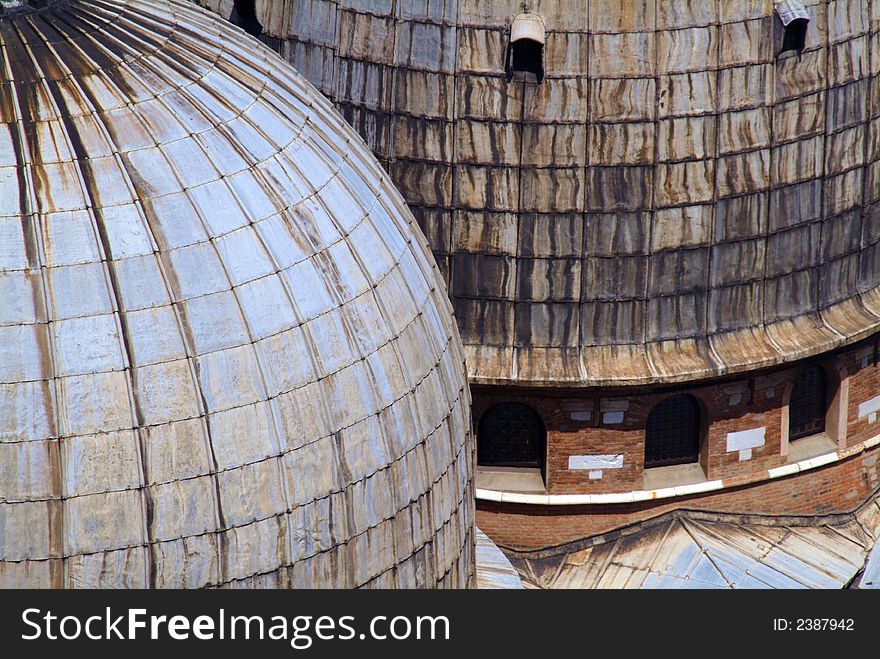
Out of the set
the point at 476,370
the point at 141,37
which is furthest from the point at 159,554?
the point at 476,370

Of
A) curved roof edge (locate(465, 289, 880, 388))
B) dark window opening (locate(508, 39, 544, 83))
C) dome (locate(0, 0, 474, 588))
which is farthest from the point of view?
curved roof edge (locate(465, 289, 880, 388))

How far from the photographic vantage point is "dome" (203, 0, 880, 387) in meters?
35.7

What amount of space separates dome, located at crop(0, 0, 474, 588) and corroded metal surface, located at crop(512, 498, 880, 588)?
38.7 feet

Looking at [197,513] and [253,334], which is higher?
[253,334]

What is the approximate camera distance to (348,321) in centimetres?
2586

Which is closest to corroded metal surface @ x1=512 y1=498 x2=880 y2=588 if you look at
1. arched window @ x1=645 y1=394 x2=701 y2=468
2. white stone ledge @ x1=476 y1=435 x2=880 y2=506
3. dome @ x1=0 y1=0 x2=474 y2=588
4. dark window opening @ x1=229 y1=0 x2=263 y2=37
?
white stone ledge @ x1=476 y1=435 x2=880 y2=506

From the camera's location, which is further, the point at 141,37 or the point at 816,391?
the point at 816,391

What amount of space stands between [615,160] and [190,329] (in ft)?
43.6

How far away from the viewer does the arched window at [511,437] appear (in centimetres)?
3812

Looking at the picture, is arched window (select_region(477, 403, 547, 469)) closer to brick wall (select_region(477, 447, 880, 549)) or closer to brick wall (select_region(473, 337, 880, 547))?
brick wall (select_region(473, 337, 880, 547))

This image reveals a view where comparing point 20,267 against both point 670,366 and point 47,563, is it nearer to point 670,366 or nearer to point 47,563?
point 47,563

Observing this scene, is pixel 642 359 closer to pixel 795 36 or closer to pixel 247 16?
pixel 795 36

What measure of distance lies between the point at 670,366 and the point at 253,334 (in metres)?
13.9

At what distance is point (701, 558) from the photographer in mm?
38438
